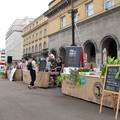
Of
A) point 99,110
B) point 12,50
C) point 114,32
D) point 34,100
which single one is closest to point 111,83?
point 99,110

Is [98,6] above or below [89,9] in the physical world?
below

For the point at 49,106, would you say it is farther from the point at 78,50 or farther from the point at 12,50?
the point at 12,50

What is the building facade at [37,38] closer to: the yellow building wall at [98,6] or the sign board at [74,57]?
the yellow building wall at [98,6]

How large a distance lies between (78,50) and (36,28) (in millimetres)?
51328

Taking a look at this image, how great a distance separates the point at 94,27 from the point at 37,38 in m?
34.9

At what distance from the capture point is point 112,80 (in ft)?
36.1

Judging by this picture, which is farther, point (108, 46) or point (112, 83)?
point (108, 46)

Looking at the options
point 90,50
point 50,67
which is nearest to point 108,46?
point 90,50

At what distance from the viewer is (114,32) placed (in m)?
30.4

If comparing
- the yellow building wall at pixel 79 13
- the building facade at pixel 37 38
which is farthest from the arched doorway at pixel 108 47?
the building facade at pixel 37 38

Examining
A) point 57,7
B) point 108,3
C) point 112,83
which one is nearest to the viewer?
point 112,83

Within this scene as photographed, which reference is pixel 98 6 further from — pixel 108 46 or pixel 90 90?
pixel 90 90

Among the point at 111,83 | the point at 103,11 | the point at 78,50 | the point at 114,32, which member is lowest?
the point at 111,83

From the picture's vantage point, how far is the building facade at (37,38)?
204 feet
